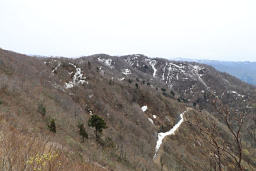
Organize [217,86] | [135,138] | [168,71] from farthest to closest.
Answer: [168,71] → [217,86] → [135,138]

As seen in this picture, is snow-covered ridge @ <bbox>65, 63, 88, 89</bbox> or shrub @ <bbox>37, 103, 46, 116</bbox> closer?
shrub @ <bbox>37, 103, 46, 116</bbox>

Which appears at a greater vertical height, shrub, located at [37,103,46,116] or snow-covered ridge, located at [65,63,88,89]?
shrub, located at [37,103,46,116]

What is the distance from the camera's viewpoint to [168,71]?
161 metres

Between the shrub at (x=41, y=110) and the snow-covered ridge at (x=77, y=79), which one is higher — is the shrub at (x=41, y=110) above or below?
above

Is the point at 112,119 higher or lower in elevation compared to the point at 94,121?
lower

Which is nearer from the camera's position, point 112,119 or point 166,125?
point 112,119

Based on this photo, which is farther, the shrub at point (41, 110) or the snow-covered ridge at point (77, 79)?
the snow-covered ridge at point (77, 79)

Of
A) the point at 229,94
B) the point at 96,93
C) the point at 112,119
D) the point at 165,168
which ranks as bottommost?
the point at 229,94

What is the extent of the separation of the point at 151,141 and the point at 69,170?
109 feet

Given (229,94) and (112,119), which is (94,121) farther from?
(229,94)

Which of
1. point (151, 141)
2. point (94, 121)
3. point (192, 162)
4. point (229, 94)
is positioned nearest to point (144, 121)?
point (151, 141)

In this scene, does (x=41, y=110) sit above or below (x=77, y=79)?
above

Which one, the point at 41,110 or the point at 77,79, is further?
the point at 77,79

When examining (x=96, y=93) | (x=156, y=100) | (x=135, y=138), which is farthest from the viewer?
(x=156, y=100)
